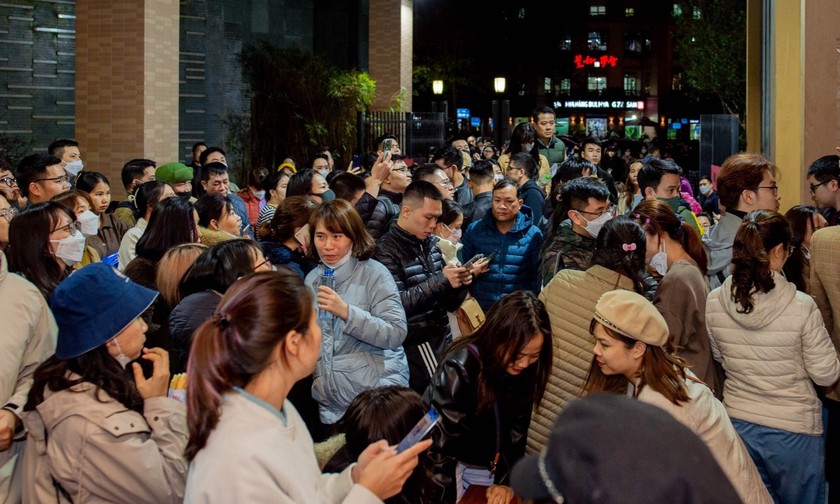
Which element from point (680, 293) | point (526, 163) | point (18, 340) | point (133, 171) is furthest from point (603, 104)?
point (18, 340)

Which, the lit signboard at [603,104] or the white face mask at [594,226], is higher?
the lit signboard at [603,104]

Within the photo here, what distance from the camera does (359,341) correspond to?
16.4ft

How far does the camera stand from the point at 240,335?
8.18 ft

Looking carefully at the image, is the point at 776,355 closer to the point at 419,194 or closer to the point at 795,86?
the point at 419,194

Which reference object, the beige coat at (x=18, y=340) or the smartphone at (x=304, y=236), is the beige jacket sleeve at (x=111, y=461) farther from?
the smartphone at (x=304, y=236)

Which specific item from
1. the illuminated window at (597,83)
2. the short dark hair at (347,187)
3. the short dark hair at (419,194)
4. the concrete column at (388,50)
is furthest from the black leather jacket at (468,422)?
the illuminated window at (597,83)

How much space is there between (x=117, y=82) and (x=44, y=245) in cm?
871

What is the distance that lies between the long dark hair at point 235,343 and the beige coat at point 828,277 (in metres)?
3.65

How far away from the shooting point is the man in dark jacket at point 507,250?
6867 mm

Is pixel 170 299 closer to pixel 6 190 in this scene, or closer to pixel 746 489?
pixel 746 489

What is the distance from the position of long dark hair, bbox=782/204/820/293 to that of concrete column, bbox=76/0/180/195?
9.32m

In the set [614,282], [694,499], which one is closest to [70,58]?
[614,282]

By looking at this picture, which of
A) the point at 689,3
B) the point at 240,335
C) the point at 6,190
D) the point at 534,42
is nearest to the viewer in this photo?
the point at 240,335

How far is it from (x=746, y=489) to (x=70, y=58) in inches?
548
